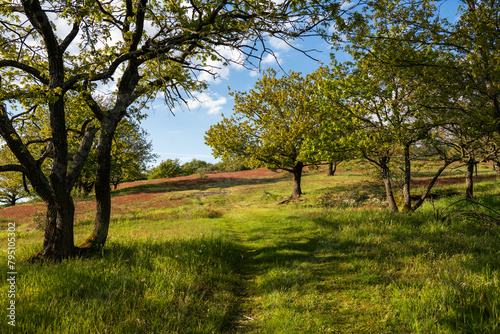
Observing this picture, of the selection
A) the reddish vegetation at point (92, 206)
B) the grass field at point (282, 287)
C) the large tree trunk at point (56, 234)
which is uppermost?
the large tree trunk at point (56, 234)

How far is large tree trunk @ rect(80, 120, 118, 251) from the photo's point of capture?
7.60m

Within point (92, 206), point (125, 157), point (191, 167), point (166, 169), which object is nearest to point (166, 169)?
point (166, 169)

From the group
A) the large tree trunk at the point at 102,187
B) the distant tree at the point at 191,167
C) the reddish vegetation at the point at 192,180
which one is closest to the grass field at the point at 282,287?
the large tree trunk at the point at 102,187

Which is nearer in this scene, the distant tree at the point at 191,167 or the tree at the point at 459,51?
the tree at the point at 459,51

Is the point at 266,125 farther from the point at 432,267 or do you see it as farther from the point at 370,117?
the point at 432,267

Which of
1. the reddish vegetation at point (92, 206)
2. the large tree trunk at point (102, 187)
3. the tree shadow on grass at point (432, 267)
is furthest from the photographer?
the reddish vegetation at point (92, 206)

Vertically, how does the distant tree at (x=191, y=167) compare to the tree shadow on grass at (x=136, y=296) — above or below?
above

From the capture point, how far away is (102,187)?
309 inches

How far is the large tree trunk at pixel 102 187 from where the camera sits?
24.9 ft

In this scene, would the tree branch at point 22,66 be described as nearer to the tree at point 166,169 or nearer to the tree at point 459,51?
the tree at point 459,51

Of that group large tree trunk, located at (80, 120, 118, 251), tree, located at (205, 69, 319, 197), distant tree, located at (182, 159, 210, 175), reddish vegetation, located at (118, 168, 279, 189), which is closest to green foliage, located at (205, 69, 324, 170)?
tree, located at (205, 69, 319, 197)

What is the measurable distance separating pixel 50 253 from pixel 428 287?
885 cm

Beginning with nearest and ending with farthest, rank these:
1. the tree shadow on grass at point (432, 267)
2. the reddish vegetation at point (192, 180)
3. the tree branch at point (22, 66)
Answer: the tree shadow on grass at point (432, 267) < the tree branch at point (22, 66) < the reddish vegetation at point (192, 180)

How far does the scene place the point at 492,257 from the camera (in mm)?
4957
